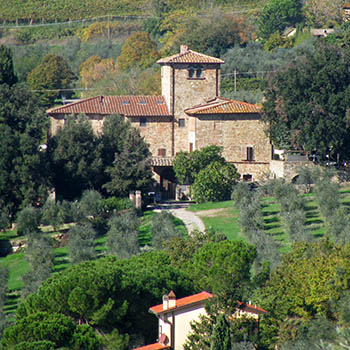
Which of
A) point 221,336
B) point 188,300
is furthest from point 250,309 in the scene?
point 221,336

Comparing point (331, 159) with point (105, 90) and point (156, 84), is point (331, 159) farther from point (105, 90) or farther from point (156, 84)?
point (105, 90)

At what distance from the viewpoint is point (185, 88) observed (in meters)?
54.7

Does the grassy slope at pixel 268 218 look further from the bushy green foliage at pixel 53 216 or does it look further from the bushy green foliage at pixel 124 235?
the bushy green foliage at pixel 53 216

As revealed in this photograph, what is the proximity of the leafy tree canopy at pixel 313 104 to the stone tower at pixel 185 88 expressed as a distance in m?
4.20

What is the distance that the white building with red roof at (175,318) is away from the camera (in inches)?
1205

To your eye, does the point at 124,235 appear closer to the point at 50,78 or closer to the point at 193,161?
the point at 193,161

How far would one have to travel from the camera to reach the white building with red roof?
30.6m

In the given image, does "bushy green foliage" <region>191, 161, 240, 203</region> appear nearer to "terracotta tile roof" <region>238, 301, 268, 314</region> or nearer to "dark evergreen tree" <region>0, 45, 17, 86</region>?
"dark evergreen tree" <region>0, 45, 17, 86</region>

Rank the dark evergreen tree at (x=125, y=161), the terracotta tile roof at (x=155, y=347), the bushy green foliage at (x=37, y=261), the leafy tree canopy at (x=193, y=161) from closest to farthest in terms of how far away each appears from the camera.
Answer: the terracotta tile roof at (x=155, y=347) → the bushy green foliage at (x=37, y=261) → the dark evergreen tree at (x=125, y=161) → the leafy tree canopy at (x=193, y=161)

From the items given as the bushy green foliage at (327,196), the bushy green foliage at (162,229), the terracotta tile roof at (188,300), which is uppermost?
the bushy green foliage at (327,196)

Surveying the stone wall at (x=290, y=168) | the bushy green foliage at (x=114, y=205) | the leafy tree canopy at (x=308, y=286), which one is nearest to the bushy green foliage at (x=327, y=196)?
the stone wall at (x=290, y=168)

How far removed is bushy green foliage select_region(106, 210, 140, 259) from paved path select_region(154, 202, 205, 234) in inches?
87.2

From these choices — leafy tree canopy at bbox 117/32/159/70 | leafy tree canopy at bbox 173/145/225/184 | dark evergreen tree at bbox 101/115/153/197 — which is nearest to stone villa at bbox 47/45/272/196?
leafy tree canopy at bbox 173/145/225/184

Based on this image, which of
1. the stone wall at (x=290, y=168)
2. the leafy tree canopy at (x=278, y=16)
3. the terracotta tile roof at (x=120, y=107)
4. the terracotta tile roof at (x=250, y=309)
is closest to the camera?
the terracotta tile roof at (x=250, y=309)
